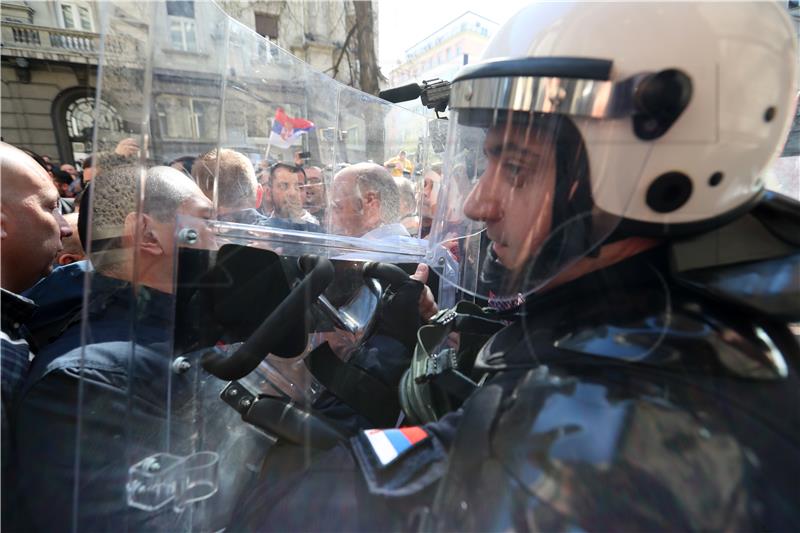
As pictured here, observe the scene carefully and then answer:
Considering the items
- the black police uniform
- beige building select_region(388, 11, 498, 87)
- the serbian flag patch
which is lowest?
the serbian flag patch

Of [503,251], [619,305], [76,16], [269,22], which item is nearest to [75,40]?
[76,16]

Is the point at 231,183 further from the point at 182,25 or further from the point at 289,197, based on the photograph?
the point at 289,197

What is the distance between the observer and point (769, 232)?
924mm

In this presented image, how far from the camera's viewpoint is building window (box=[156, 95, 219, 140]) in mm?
884

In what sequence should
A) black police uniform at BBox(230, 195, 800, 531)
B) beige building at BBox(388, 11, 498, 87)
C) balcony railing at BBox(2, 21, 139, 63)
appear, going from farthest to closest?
1. beige building at BBox(388, 11, 498, 87)
2. balcony railing at BBox(2, 21, 139, 63)
3. black police uniform at BBox(230, 195, 800, 531)

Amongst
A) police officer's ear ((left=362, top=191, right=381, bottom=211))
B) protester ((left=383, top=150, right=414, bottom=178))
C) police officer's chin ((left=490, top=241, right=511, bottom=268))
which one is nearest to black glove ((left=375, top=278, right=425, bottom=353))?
police officer's chin ((left=490, top=241, right=511, bottom=268))

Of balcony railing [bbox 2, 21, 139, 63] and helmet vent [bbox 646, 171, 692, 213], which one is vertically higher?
balcony railing [bbox 2, 21, 139, 63]

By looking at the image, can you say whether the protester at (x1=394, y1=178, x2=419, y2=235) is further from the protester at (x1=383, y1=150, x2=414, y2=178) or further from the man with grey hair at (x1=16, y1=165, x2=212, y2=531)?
the man with grey hair at (x1=16, y1=165, x2=212, y2=531)

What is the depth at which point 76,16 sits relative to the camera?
1205mm

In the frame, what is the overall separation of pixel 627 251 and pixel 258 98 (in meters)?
1.26

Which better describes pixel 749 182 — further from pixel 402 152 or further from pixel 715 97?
pixel 402 152

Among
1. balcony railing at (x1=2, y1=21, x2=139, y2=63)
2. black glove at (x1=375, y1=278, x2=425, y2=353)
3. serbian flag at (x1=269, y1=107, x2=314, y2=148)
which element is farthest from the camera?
serbian flag at (x1=269, y1=107, x2=314, y2=148)

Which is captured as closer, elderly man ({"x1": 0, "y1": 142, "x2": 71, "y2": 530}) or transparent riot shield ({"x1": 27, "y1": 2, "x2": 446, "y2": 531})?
→ transparent riot shield ({"x1": 27, "y1": 2, "x2": 446, "y2": 531})

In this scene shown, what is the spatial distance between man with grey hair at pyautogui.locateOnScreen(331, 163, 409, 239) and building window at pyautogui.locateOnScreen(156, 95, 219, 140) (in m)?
1.03
